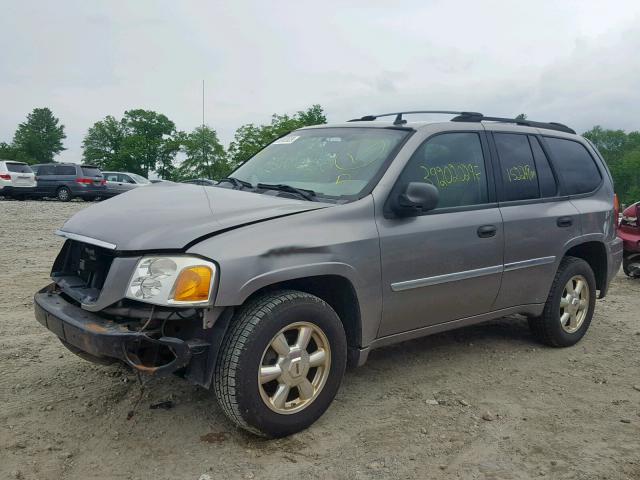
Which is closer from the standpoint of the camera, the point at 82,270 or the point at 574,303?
the point at 82,270

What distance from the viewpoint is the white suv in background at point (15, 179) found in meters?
23.8

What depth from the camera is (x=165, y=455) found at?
3.22 m

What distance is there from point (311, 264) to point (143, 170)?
8095cm

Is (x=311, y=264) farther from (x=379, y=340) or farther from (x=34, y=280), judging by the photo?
(x=34, y=280)

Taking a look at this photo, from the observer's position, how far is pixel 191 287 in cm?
308

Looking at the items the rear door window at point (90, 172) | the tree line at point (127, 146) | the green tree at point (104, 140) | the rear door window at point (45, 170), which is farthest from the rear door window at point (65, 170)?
the green tree at point (104, 140)

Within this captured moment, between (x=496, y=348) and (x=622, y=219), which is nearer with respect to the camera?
(x=496, y=348)

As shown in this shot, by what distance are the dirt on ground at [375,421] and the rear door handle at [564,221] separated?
3.40 feet

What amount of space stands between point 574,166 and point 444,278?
205 cm

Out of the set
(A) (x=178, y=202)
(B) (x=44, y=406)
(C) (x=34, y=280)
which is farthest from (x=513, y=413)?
(C) (x=34, y=280)

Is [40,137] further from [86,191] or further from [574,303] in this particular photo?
[574,303]

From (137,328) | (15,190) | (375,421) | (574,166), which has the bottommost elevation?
(15,190)

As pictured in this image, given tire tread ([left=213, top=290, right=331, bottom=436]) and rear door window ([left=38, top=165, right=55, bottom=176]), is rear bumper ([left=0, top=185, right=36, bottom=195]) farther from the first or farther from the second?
tire tread ([left=213, top=290, right=331, bottom=436])

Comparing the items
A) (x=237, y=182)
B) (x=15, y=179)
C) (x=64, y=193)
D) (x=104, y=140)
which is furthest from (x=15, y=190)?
(x=104, y=140)
